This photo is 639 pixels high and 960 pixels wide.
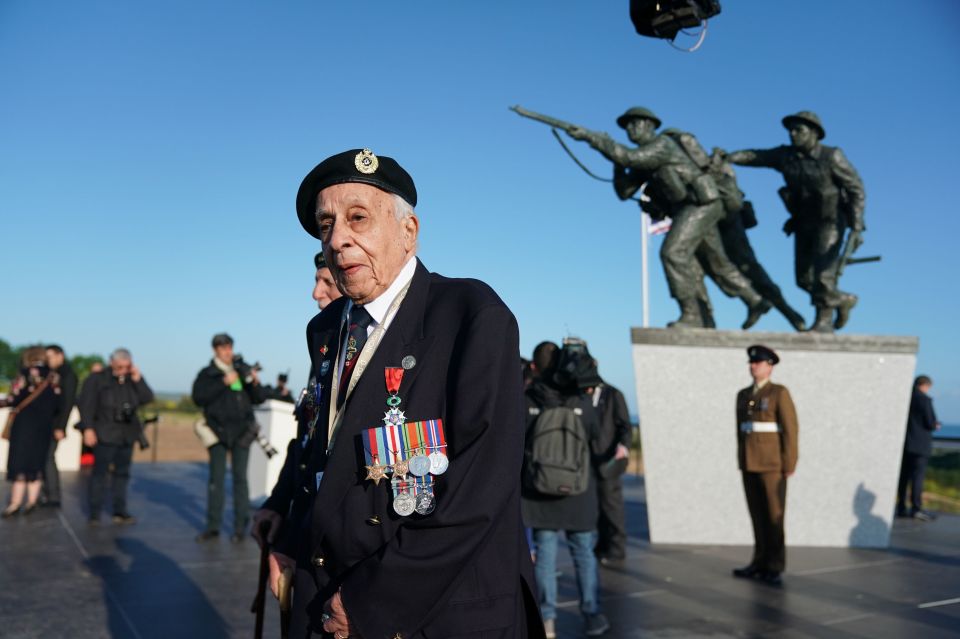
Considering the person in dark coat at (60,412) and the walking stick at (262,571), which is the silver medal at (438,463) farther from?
the person in dark coat at (60,412)

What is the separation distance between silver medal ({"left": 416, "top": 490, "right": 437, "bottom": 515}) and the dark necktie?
0.37m

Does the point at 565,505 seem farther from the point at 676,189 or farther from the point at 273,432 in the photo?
the point at 273,432

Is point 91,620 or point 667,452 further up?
point 667,452

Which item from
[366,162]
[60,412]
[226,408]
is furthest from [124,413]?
[366,162]

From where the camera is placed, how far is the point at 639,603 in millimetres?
6027

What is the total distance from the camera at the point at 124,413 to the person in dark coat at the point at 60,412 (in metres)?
1.18

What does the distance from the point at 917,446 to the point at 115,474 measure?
408 inches

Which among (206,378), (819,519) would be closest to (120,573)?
(206,378)

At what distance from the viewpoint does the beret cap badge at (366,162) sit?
211 cm

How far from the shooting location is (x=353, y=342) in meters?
2.19

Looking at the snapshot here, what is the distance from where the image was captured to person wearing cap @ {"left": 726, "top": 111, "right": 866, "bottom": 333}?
893 centimetres

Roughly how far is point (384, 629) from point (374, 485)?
31cm

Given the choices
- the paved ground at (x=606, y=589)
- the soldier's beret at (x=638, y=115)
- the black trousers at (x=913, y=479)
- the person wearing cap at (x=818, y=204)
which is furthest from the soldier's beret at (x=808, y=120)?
the black trousers at (x=913, y=479)

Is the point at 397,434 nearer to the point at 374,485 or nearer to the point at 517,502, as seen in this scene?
the point at 374,485
